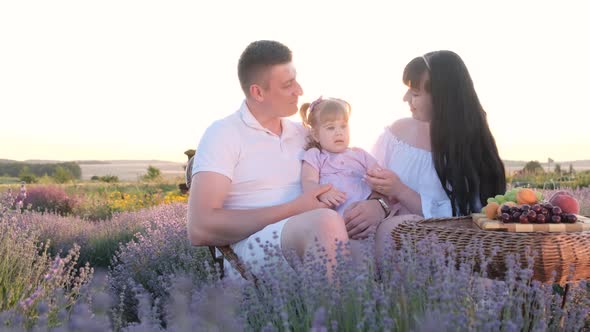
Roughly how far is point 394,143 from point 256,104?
0.91m

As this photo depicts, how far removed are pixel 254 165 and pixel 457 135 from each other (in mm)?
1127

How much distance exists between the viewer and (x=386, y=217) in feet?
11.9

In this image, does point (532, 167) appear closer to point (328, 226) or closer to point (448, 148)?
point (448, 148)

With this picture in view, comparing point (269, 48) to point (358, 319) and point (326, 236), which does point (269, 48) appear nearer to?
point (326, 236)

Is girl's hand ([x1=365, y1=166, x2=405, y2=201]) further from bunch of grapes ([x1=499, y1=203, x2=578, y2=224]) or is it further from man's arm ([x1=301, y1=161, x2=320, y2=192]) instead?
bunch of grapes ([x1=499, y1=203, x2=578, y2=224])

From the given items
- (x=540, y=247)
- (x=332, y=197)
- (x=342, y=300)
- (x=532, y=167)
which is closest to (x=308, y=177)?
(x=332, y=197)

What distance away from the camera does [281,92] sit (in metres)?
3.73

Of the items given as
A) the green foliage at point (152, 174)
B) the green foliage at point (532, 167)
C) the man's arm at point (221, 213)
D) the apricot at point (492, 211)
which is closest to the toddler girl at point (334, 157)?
the man's arm at point (221, 213)

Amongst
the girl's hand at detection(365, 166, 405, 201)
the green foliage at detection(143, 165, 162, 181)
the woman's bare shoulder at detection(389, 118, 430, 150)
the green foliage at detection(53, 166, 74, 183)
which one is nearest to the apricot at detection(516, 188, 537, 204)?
the girl's hand at detection(365, 166, 405, 201)

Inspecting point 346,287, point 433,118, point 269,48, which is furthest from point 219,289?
point 433,118

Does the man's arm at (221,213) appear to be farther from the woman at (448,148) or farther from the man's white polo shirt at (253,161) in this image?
the woman at (448,148)

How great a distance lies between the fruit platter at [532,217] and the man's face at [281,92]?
1.08 metres

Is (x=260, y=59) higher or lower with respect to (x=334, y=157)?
higher

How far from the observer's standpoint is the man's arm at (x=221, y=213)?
344 centimetres
